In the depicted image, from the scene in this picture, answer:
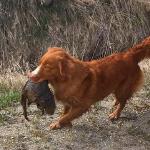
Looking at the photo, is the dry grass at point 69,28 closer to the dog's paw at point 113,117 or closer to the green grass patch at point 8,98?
the green grass patch at point 8,98

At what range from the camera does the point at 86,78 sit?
6.23 m

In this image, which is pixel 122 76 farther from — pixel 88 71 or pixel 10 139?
pixel 10 139

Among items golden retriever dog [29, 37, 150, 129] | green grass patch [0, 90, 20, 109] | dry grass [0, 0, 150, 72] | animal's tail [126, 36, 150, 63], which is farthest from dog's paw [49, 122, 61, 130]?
dry grass [0, 0, 150, 72]

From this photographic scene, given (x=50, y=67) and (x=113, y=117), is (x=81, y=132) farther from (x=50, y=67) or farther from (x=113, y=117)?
(x=50, y=67)

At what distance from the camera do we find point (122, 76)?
6.57m

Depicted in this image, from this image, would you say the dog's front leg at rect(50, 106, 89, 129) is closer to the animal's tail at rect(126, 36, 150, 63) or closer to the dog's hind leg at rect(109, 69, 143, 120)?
the dog's hind leg at rect(109, 69, 143, 120)

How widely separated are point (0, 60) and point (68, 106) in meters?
3.22

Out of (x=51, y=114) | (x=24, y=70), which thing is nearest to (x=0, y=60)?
(x=24, y=70)

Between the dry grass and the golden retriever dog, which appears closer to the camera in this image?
the golden retriever dog

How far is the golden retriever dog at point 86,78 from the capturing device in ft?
19.3

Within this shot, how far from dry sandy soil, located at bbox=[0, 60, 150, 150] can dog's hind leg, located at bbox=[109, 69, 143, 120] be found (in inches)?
4.7

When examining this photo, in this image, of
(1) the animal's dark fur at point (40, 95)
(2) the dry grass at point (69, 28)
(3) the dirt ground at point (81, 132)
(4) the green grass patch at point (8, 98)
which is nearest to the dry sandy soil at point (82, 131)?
(3) the dirt ground at point (81, 132)

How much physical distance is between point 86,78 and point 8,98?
1.55 metres

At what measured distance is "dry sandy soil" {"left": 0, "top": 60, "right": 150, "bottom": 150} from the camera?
238 inches
